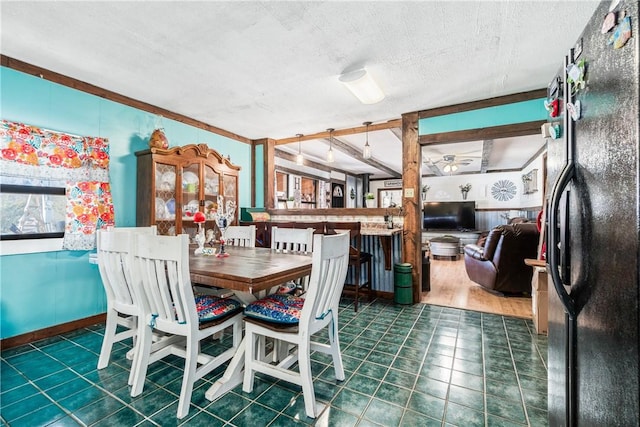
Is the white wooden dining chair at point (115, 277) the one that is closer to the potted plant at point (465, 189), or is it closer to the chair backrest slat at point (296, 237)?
the chair backrest slat at point (296, 237)

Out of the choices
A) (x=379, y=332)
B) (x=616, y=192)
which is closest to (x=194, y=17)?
(x=616, y=192)

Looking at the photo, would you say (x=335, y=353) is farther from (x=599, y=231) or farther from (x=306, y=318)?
(x=599, y=231)

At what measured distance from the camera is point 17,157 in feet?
7.82

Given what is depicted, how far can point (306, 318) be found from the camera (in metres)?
1.58

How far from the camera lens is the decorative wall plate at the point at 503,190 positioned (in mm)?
7723

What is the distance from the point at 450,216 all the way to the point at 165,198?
705 cm

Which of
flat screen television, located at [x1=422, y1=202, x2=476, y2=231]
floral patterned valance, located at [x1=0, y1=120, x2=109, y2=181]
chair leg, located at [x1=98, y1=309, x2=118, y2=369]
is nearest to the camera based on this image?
chair leg, located at [x1=98, y1=309, x2=118, y2=369]

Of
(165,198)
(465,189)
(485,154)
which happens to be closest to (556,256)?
(165,198)

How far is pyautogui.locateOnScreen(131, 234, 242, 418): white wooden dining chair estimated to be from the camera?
4.98ft

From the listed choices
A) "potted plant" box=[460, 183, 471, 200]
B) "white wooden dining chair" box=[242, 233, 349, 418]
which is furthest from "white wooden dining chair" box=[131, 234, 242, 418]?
"potted plant" box=[460, 183, 471, 200]

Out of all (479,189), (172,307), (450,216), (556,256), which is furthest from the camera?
(479,189)

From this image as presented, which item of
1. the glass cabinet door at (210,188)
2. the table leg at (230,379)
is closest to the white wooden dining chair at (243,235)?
the glass cabinet door at (210,188)

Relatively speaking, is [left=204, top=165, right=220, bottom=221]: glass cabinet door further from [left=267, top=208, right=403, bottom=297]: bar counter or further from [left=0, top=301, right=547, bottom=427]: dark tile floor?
[left=0, top=301, right=547, bottom=427]: dark tile floor

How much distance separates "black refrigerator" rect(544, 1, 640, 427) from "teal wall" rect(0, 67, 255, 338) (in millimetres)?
3635
